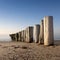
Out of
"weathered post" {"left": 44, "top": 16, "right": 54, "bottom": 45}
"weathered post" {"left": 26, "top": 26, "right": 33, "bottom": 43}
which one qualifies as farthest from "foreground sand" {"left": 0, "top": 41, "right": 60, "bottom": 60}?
"weathered post" {"left": 26, "top": 26, "right": 33, "bottom": 43}

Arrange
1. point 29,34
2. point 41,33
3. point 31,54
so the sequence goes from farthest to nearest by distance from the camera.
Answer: point 29,34 → point 41,33 → point 31,54

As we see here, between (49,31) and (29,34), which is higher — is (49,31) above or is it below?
above

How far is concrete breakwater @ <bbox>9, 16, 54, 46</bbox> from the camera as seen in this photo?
467 inches

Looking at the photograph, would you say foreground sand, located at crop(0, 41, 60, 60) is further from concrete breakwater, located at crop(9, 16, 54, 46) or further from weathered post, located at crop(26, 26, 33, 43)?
weathered post, located at crop(26, 26, 33, 43)

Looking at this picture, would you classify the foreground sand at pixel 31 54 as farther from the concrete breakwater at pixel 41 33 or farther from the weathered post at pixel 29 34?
the weathered post at pixel 29 34

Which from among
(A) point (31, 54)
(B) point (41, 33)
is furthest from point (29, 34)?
(A) point (31, 54)

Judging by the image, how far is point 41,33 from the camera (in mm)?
13680

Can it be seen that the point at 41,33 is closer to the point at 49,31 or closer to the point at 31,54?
the point at 49,31

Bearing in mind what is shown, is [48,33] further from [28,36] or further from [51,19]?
[28,36]

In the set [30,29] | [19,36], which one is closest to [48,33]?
[30,29]

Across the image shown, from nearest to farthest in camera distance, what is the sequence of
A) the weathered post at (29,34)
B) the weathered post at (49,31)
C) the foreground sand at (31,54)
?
the foreground sand at (31,54)
the weathered post at (49,31)
the weathered post at (29,34)

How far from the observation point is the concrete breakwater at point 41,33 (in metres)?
11.9

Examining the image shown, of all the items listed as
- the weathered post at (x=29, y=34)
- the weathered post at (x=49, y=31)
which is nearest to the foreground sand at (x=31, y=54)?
the weathered post at (x=49, y=31)

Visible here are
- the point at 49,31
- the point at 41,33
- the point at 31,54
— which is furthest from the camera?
the point at 41,33
